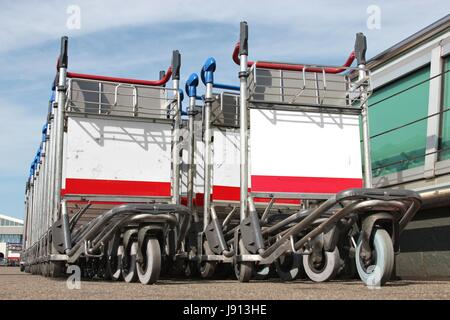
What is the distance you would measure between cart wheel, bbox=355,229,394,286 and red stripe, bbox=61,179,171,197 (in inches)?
206

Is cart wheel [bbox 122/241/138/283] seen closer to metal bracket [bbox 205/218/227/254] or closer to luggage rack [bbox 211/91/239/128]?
metal bracket [bbox 205/218/227/254]

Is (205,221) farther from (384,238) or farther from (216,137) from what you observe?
(384,238)

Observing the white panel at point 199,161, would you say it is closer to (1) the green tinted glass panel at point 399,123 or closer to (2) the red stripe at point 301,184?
(2) the red stripe at point 301,184

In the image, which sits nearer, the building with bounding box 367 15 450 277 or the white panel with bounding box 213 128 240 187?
the building with bounding box 367 15 450 277

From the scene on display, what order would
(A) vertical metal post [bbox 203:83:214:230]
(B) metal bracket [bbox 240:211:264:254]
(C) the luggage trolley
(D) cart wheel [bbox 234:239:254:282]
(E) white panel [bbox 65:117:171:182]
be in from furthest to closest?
(C) the luggage trolley → (A) vertical metal post [bbox 203:83:214:230] → (E) white panel [bbox 65:117:171:182] → (D) cart wheel [bbox 234:239:254:282] → (B) metal bracket [bbox 240:211:264:254]

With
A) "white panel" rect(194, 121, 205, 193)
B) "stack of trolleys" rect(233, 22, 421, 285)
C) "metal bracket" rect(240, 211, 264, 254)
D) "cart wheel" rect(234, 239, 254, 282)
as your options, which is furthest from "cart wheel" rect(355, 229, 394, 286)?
"white panel" rect(194, 121, 205, 193)

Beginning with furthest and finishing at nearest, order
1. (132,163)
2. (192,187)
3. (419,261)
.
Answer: (192,187) < (132,163) < (419,261)

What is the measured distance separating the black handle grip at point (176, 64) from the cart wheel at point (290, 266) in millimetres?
4926

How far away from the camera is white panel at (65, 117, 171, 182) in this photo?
11.0 meters

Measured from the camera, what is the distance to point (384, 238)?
708 centimetres

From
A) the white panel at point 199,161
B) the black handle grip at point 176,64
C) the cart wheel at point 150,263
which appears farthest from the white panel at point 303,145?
the white panel at point 199,161
